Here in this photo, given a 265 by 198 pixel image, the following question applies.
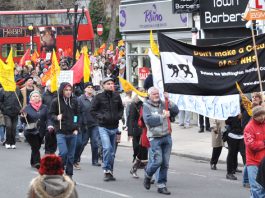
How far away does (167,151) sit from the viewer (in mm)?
11305

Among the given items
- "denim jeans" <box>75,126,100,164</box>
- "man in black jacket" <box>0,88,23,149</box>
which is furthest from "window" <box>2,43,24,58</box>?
"denim jeans" <box>75,126,100,164</box>

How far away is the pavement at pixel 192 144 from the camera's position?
15984 millimetres

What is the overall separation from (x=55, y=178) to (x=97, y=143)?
8.03 metres

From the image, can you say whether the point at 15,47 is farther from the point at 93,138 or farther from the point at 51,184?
the point at 51,184

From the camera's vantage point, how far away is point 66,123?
12070mm

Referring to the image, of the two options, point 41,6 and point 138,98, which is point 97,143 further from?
point 41,6

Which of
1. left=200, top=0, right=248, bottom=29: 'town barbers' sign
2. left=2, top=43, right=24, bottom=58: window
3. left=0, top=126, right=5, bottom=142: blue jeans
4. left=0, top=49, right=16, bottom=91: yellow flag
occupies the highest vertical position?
left=200, top=0, right=248, bottom=29: 'town barbers' sign

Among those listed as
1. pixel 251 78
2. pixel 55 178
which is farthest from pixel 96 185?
pixel 55 178

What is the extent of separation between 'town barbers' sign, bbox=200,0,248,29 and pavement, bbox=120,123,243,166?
2.97 m

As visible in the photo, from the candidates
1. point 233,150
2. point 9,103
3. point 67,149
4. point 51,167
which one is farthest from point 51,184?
point 9,103

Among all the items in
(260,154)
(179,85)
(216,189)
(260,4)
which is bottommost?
(216,189)

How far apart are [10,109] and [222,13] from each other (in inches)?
266

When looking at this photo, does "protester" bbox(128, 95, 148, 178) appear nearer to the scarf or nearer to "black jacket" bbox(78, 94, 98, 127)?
"black jacket" bbox(78, 94, 98, 127)

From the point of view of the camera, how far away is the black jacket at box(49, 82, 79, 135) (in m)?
12.1
